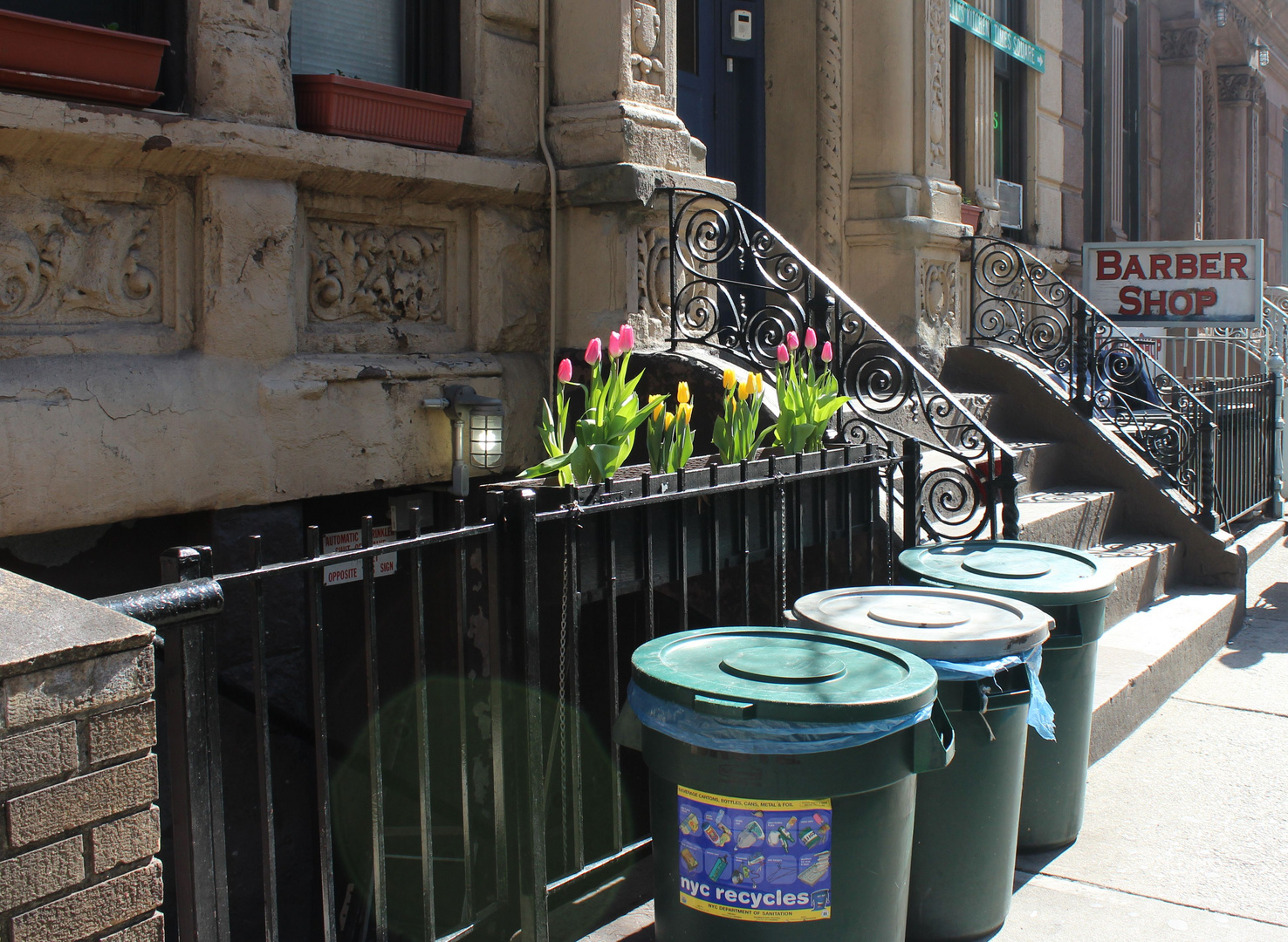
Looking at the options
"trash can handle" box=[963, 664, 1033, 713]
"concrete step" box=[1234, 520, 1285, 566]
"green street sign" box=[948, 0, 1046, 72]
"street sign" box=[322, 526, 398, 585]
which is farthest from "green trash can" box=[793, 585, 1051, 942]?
"green street sign" box=[948, 0, 1046, 72]

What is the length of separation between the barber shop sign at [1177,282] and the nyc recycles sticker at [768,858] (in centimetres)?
806

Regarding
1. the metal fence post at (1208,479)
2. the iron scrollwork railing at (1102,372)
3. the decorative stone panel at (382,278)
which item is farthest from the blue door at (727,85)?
the metal fence post at (1208,479)

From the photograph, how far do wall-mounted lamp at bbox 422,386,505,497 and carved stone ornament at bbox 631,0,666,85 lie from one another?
1.89m

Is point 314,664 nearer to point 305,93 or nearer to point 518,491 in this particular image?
point 518,491

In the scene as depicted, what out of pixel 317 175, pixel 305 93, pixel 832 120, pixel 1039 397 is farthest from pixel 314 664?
pixel 832 120

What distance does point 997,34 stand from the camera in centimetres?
1025

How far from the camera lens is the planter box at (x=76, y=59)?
3.80 m

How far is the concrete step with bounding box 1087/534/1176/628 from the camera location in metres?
6.02

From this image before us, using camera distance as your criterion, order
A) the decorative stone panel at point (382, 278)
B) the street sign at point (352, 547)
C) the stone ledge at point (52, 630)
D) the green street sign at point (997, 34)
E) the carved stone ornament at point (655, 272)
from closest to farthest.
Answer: the stone ledge at point (52, 630)
the street sign at point (352, 547)
the decorative stone panel at point (382, 278)
the carved stone ornament at point (655, 272)
the green street sign at point (997, 34)

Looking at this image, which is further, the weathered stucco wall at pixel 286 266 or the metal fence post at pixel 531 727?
the weathered stucco wall at pixel 286 266

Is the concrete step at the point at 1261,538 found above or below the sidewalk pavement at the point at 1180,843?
above

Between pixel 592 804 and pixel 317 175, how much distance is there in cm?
286

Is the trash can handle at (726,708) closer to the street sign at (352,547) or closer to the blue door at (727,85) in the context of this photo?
the street sign at (352,547)

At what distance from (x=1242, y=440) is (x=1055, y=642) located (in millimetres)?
5725
